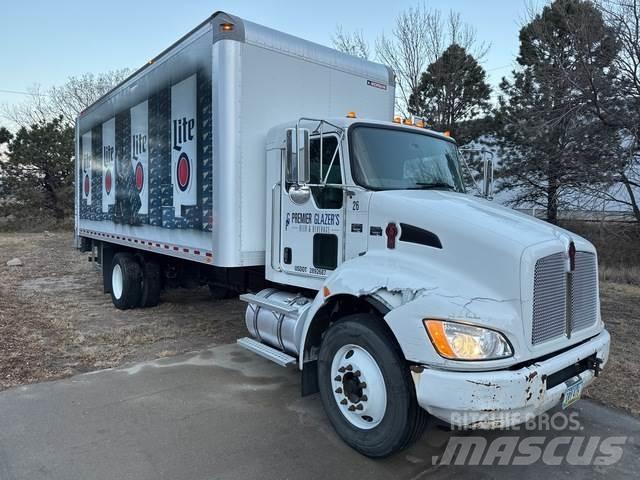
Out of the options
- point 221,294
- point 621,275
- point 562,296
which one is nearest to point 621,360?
point 562,296

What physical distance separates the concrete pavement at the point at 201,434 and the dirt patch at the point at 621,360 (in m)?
0.31

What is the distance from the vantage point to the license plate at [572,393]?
3.16 meters

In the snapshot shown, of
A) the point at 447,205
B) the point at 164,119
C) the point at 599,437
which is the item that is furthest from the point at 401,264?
the point at 164,119

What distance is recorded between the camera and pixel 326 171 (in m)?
4.22

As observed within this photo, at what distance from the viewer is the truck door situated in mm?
4113

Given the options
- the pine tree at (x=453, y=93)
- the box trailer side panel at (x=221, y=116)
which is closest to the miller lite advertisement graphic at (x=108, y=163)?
the box trailer side panel at (x=221, y=116)

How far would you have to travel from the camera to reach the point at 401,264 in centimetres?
344

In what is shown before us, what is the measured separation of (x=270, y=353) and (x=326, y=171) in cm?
177

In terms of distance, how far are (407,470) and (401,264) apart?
1.42 m

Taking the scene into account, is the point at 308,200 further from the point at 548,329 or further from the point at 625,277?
the point at 625,277

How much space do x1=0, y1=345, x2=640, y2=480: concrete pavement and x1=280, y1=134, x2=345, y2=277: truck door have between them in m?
1.30

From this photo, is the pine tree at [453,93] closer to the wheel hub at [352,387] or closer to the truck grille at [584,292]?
the truck grille at [584,292]

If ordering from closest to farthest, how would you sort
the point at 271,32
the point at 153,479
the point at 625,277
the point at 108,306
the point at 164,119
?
1. the point at 153,479
2. the point at 271,32
3. the point at 164,119
4. the point at 108,306
5. the point at 625,277

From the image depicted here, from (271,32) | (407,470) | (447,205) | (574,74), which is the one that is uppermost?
(574,74)
